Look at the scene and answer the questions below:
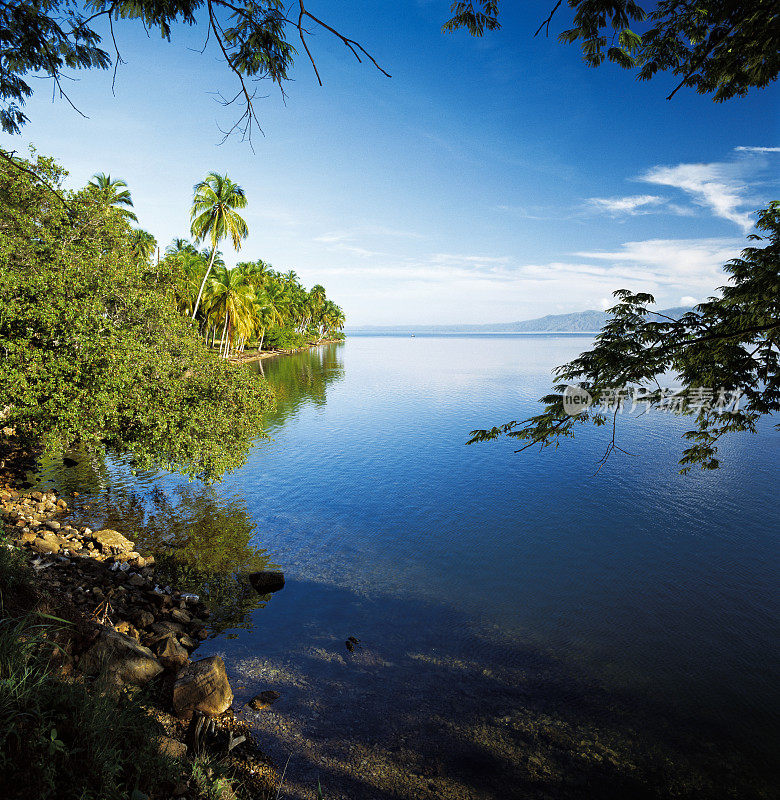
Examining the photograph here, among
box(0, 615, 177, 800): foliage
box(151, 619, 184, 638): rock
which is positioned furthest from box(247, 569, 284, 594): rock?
box(0, 615, 177, 800): foliage

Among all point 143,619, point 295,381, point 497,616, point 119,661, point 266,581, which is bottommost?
point 497,616

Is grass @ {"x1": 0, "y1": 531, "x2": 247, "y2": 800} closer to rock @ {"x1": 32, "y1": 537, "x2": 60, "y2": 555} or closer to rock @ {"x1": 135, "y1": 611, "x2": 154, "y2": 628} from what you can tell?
rock @ {"x1": 135, "y1": 611, "x2": 154, "y2": 628}

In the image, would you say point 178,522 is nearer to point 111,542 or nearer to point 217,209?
point 111,542

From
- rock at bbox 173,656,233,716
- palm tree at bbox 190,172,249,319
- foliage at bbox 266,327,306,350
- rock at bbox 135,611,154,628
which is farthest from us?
foliage at bbox 266,327,306,350

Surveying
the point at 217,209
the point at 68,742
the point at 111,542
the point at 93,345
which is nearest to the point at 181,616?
the point at 111,542

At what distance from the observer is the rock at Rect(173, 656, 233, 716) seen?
769 centimetres

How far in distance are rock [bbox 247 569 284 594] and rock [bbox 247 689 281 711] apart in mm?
4224

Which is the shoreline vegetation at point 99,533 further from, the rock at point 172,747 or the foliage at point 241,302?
the foliage at point 241,302

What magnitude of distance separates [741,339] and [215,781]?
1043 cm

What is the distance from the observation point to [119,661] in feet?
23.1

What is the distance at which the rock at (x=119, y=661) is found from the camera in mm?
6410

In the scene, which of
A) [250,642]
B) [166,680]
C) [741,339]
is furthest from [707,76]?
[250,642]

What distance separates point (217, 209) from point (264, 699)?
4171 centimetres

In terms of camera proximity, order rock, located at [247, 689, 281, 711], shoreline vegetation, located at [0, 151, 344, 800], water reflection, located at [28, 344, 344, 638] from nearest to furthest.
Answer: shoreline vegetation, located at [0, 151, 344, 800], rock, located at [247, 689, 281, 711], water reflection, located at [28, 344, 344, 638]
